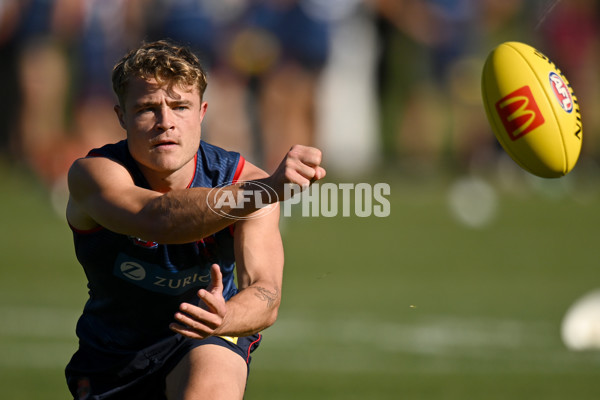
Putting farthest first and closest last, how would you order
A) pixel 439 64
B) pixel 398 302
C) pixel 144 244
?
pixel 439 64, pixel 398 302, pixel 144 244

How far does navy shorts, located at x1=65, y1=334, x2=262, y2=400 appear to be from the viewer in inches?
169

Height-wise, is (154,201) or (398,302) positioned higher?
(398,302)

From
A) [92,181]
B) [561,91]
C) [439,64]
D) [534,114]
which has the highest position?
[439,64]

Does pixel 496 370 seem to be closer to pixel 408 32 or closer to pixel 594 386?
pixel 594 386

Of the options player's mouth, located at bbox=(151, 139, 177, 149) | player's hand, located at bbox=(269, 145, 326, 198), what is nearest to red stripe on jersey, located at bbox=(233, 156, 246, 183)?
player's mouth, located at bbox=(151, 139, 177, 149)

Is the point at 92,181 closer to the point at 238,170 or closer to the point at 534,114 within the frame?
the point at 238,170

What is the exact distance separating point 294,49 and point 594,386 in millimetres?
9285

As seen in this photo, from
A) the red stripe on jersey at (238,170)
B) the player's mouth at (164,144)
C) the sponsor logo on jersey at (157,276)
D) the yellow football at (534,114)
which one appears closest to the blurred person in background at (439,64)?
the yellow football at (534,114)

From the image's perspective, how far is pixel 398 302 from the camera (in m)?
9.09

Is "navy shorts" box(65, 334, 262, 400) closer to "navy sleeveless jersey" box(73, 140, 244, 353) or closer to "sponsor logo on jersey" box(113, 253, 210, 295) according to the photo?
"navy sleeveless jersey" box(73, 140, 244, 353)

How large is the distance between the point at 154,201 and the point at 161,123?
32cm

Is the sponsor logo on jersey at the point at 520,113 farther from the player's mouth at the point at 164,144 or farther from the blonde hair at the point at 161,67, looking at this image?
the player's mouth at the point at 164,144

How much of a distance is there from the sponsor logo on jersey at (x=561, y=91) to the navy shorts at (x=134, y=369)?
1733 millimetres

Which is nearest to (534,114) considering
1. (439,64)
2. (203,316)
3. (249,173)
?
(249,173)
